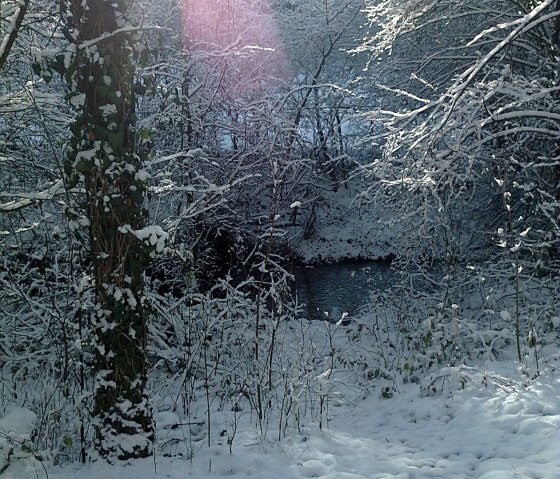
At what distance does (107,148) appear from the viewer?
3.88 m

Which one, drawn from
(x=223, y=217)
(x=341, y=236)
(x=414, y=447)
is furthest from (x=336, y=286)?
(x=414, y=447)

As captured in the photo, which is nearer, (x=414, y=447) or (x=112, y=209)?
(x=112, y=209)

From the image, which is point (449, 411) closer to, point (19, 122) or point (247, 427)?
point (247, 427)

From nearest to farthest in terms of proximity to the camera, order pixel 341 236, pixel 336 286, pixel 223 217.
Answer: pixel 223 217, pixel 336 286, pixel 341 236

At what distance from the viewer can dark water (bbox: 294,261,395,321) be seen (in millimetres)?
12219

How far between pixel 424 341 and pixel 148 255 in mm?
4239

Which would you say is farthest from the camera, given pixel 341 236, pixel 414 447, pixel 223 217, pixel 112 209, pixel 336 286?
pixel 341 236

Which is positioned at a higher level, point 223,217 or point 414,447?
point 223,217

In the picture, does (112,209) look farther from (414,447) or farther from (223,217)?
(223,217)

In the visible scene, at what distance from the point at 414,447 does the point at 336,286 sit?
995cm

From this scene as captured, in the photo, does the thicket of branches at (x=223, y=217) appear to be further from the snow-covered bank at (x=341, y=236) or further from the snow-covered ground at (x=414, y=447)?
the snow-covered bank at (x=341, y=236)

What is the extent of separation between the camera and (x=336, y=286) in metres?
14.5

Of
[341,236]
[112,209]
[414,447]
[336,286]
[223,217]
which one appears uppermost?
[341,236]

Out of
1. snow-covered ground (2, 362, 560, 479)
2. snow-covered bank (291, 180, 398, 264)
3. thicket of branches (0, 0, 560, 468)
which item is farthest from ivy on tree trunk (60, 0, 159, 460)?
snow-covered bank (291, 180, 398, 264)
